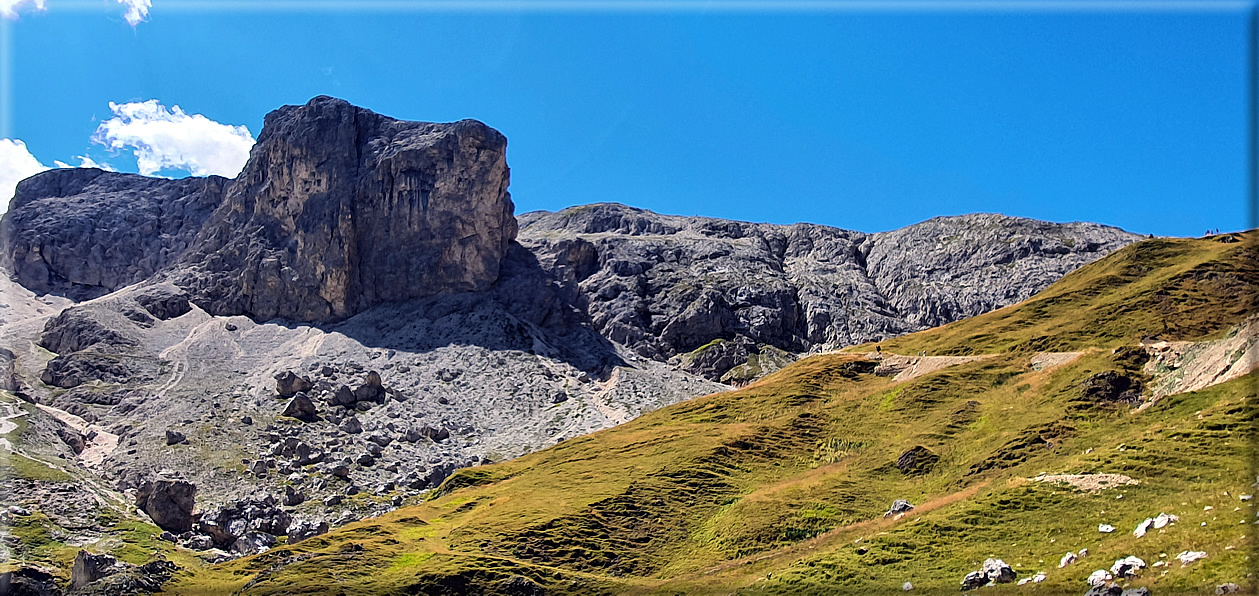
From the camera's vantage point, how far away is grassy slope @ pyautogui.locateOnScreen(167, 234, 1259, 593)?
37.0 meters

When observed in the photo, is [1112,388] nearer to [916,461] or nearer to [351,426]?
[916,461]

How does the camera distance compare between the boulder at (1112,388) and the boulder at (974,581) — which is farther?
the boulder at (1112,388)

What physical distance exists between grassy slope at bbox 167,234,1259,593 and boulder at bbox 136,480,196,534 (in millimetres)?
44321

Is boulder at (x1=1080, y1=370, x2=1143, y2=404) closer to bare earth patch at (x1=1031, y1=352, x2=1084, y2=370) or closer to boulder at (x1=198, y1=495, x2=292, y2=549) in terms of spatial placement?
bare earth patch at (x1=1031, y1=352, x2=1084, y2=370)

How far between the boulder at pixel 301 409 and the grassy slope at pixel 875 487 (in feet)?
256

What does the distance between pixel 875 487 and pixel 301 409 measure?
123099 millimetres

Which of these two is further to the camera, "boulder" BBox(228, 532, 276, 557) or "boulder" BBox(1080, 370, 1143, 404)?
"boulder" BBox(228, 532, 276, 557)

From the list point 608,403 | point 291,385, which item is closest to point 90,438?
point 291,385

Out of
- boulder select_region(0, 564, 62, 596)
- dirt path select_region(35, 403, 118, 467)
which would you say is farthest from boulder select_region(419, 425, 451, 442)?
boulder select_region(0, 564, 62, 596)

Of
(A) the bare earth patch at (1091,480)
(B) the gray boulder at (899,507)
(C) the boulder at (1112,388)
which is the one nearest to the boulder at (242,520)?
(B) the gray boulder at (899,507)

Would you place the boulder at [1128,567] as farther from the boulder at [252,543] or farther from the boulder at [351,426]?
the boulder at [351,426]

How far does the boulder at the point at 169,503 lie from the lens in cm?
10806

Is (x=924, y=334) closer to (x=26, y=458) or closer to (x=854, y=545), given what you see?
(x=854, y=545)

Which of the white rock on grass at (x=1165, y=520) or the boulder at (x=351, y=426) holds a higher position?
the boulder at (x=351, y=426)
